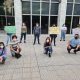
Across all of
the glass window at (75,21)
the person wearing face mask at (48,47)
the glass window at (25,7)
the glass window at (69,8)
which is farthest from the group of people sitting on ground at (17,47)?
the glass window at (75,21)

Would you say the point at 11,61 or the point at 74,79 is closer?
the point at 74,79

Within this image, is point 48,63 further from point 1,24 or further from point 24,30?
point 1,24

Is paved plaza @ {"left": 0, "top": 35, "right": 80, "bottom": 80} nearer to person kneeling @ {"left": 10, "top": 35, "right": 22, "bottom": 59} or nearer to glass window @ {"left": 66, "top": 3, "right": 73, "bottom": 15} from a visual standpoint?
person kneeling @ {"left": 10, "top": 35, "right": 22, "bottom": 59}

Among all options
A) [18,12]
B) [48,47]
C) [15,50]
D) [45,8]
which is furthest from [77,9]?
[15,50]

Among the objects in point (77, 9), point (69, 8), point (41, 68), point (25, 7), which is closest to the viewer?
point (41, 68)

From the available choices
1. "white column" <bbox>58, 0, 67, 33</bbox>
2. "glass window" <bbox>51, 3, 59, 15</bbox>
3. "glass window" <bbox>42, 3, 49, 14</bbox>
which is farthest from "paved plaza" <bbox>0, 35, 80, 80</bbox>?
"glass window" <bbox>51, 3, 59, 15</bbox>

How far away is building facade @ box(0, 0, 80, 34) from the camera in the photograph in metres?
19.5

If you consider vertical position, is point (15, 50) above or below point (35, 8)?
below

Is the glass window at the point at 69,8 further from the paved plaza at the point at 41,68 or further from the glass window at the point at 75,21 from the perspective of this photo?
the paved plaza at the point at 41,68

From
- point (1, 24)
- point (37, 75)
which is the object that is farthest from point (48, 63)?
point (1, 24)

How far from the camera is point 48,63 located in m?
8.46

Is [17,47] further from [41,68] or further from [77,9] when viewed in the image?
[77,9]

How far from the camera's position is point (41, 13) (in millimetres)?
19812

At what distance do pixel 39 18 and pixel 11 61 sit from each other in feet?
38.6
